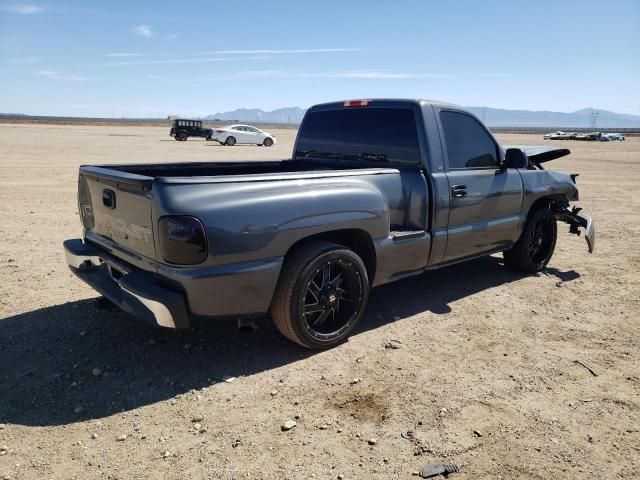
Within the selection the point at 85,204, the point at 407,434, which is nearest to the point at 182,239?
the point at 85,204

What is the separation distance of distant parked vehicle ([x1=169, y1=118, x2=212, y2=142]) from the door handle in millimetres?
31198

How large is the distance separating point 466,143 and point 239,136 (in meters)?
28.0

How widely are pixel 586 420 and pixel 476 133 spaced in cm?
286

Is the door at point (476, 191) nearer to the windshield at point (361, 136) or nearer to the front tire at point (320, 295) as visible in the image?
the windshield at point (361, 136)

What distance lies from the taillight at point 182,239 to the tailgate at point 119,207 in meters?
0.15

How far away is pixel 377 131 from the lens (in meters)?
4.52

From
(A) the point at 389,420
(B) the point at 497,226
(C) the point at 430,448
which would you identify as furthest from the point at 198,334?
(B) the point at 497,226

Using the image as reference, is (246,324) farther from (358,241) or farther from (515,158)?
(515,158)

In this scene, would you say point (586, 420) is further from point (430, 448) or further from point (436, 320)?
point (436, 320)

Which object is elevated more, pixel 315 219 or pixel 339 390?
pixel 315 219

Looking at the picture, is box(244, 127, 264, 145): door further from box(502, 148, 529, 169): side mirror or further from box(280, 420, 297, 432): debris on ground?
box(280, 420, 297, 432): debris on ground

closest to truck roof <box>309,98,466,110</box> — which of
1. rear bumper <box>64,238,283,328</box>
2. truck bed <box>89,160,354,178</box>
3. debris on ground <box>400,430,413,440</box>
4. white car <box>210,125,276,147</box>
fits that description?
truck bed <box>89,160,354,178</box>

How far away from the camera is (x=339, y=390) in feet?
10.5

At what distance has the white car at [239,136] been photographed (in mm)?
30891
